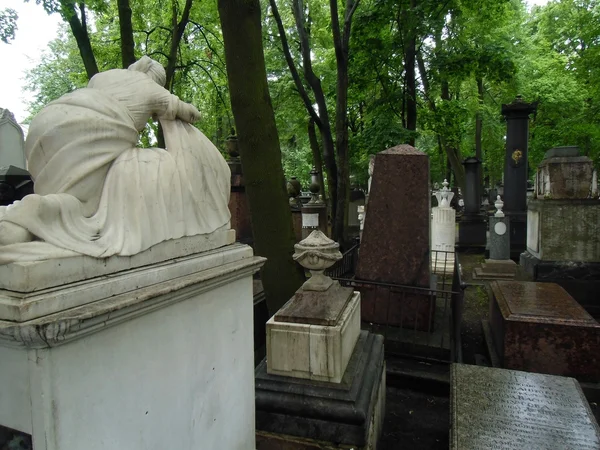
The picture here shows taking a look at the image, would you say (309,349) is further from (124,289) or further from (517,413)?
(124,289)

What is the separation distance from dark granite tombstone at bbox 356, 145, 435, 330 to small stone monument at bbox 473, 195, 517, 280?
5.70 meters

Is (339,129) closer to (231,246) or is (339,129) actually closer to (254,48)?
(254,48)

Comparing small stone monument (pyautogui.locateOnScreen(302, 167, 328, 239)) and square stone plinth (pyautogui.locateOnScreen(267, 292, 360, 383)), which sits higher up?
small stone monument (pyautogui.locateOnScreen(302, 167, 328, 239))

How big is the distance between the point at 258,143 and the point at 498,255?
27.8 ft

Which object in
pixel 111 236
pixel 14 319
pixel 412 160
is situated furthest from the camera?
pixel 412 160

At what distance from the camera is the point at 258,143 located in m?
4.73

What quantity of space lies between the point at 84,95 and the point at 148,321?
44.0 inches

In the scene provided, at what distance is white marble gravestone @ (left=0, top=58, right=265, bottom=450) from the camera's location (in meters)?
1.41

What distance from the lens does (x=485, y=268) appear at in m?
10.5

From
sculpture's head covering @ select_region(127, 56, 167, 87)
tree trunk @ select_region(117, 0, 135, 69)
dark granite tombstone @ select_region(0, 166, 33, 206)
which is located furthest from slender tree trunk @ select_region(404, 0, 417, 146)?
sculpture's head covering @ select_region(127, 56, 167, 87)

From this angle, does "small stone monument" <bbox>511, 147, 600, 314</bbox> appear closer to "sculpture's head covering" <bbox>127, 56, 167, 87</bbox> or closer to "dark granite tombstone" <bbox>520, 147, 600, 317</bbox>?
"dark granite tombstone" <bbox>520, 147, 600, 317</bbox>

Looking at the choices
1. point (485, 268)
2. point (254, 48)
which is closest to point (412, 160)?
point (254, 48)

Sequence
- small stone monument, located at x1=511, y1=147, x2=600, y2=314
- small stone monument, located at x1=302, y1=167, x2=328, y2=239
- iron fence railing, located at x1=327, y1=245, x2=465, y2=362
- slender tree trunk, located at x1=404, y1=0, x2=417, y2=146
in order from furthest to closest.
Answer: small stone monument, located at x1=302, y1=167, x2=328, y2=239, slender tree trunk, located at x1=404, y1=0, x2=417, y2=146, small stone monument, located at x1=511, y1=147, x2=600, y2=314, iron fence railing, located at x1=327, y1=245, x2=465, y2=362

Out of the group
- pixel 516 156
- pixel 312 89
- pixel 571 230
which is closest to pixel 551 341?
pixel 571 230
